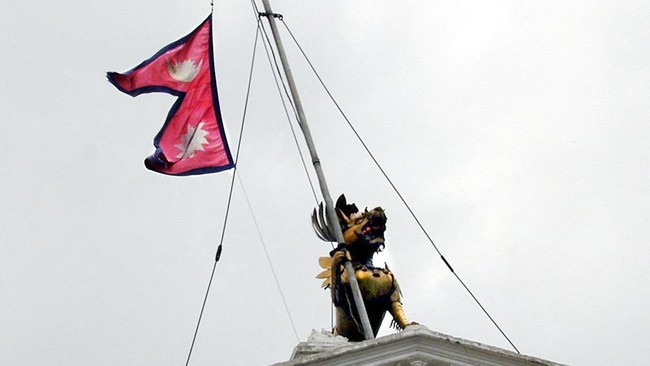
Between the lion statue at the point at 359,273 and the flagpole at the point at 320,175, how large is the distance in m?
0.41

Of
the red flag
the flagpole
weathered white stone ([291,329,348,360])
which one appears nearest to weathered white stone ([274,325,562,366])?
weathered white stone ([291,329,348,360])

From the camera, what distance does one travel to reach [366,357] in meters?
22.5

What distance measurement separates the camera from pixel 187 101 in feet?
96.8

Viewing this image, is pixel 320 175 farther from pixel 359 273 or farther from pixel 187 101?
pixel 187 101

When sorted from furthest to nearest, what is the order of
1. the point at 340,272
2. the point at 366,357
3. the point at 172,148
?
the point at 172,148
the point at 340,272
the point at 366,357

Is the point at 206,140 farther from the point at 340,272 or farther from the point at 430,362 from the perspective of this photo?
the point at 430,362

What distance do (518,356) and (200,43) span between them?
1112 centimetres

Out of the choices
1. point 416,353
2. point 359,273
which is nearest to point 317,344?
point 416,353

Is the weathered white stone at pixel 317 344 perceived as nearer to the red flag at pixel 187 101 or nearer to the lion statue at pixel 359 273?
the lion statue at pixel 359 273

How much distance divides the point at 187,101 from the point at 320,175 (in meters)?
4.18

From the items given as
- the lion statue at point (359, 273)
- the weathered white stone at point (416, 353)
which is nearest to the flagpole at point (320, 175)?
the lion statue at point (359, 273)

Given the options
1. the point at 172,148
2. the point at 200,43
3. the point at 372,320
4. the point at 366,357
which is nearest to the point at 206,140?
the point at 172,148

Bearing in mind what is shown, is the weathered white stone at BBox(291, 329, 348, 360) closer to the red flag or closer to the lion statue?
the lion statue

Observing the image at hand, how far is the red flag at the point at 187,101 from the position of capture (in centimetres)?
2842
